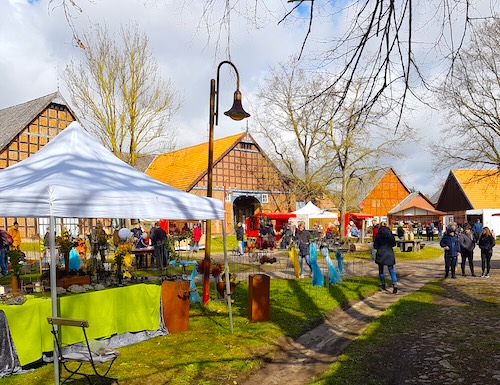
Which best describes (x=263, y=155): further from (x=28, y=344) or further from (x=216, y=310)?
(x=28, y=344)

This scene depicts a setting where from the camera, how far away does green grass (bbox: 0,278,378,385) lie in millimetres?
6000

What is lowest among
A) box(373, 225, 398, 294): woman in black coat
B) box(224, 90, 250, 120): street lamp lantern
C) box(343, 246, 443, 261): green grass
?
box(343, 246, 443, 261): green grass

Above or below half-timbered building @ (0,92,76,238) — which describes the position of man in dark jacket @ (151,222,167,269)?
below

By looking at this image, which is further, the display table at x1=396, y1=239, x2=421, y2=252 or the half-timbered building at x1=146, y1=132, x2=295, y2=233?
the half-timbered building at x1=146, y1=132, x2=295, y2=233

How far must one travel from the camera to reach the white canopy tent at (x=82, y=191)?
230 inches

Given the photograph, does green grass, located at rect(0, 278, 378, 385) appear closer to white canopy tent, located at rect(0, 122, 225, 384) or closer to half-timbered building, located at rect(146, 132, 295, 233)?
white canopy tent, located at rect(0, 122, 225, 384)

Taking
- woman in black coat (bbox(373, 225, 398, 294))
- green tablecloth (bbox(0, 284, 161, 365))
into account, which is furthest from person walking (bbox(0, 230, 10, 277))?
woman in black coat (bbox(373, 225, 398, 294))

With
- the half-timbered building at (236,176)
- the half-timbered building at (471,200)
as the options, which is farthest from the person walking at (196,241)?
the half-timbered building at (471,200)

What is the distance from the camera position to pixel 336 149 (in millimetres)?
31203

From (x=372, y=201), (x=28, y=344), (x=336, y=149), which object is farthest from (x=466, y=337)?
(x=372, y=201)

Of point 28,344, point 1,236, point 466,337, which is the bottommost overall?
point 466,337

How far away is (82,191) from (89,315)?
192 cm

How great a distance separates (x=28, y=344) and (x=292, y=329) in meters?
4.33

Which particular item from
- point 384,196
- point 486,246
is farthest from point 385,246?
point 384,196
